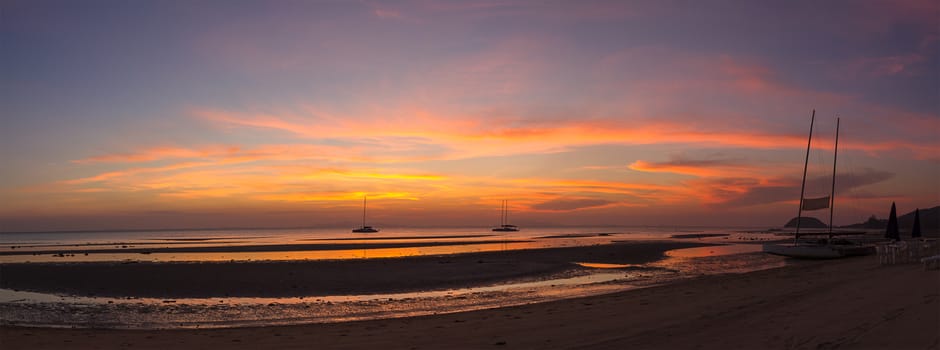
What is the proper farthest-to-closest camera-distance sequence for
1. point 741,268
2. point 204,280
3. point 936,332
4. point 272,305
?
point 741,268, point 204,280, point 272,305, point 936,332

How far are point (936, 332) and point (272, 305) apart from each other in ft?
59.2

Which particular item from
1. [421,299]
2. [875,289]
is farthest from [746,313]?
[421,299]

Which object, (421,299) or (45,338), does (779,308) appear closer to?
(421,299)

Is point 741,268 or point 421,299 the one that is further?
point 741,268

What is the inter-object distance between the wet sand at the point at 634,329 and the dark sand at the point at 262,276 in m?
9.25

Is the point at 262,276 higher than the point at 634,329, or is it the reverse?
the point at 634,329

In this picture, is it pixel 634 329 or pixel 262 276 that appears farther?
pixel 262 276

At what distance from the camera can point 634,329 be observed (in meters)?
12.3

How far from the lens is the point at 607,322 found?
13289mm

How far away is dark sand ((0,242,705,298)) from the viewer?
24.2m

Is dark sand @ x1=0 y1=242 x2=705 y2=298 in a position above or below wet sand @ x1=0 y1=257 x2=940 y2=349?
below

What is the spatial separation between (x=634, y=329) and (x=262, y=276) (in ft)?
72.0

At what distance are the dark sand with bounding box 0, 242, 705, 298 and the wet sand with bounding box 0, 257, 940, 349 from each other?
9.25 meters

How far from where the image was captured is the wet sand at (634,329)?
10711 millimetres
